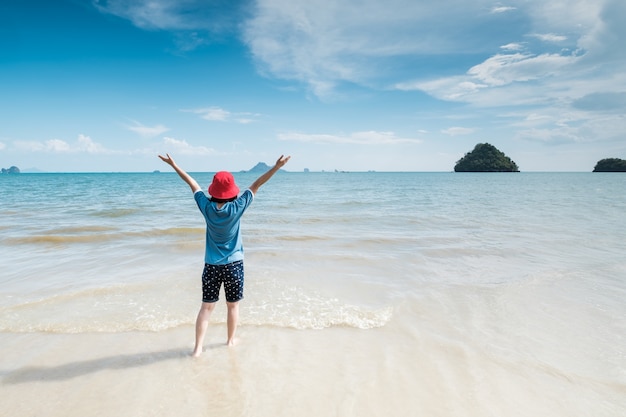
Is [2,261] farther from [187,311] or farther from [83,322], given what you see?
[187,311]

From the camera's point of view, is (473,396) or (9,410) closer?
(9,410)

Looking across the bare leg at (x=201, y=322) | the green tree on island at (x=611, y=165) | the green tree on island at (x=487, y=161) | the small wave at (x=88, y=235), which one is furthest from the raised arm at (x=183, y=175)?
the green tree on island at (x=611, y=165)

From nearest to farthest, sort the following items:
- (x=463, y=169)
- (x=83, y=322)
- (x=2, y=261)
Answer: (x=83, y=322) → (x=2, y=261) → (x=463, y=169)

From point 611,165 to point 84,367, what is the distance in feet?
707

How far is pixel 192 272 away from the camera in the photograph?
805 centimetres

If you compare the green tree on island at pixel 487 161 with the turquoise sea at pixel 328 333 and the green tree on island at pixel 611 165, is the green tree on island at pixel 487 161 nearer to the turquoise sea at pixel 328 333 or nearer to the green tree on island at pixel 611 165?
the green tree on island at pixel 611 165

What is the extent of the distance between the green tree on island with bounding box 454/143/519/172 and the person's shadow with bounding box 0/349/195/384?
183 meters

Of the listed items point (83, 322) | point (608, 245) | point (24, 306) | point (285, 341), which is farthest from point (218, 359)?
point (608, 245)

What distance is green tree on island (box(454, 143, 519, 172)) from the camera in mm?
164000

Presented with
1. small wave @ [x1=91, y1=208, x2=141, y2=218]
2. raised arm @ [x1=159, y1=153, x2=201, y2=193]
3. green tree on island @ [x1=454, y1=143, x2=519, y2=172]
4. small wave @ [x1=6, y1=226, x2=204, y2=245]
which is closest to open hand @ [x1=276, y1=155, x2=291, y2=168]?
raised arm @ [x1=159, y1=153, x2=201, y2=193]

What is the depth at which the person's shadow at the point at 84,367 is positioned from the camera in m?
3.85

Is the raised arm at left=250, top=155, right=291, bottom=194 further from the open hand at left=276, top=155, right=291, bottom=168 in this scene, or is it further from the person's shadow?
the person's shadow

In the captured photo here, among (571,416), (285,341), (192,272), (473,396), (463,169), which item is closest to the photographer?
(571,416)

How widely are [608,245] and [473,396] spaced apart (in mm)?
10547
